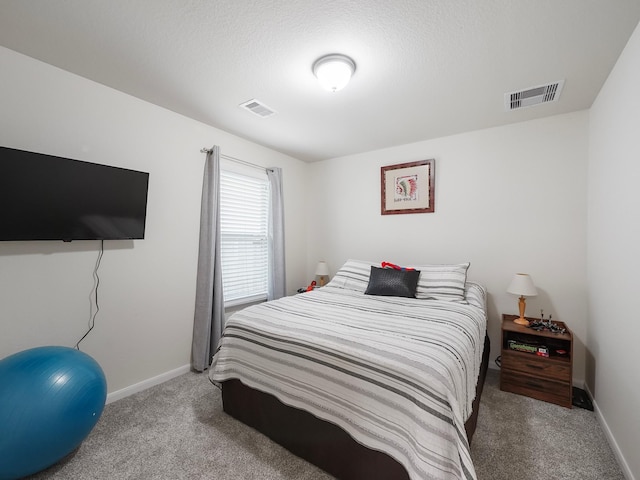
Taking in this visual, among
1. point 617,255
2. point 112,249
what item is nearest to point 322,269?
point 112,249

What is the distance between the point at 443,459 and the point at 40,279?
2.57 m

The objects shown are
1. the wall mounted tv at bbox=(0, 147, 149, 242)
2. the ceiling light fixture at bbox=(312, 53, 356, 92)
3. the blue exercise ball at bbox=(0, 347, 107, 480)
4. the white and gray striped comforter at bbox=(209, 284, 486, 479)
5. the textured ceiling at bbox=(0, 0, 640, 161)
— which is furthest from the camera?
the ceiling light fixture at bbox=(312, 53, 356, 92)

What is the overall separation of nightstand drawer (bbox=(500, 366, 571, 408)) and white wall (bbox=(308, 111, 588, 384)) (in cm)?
53

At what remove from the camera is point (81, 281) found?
2049 mm

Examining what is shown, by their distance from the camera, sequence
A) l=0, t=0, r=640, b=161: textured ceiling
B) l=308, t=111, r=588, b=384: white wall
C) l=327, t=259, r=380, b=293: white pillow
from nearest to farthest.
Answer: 1. l=0, t=0, r=640, b=161: textured ceiling
2. l=308, t=111, r=588, b=384: white wall
3. l=327, t=259, r=380, b=293: white pillow

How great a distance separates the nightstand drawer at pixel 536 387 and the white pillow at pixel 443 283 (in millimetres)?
728

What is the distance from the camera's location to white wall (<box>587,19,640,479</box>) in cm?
149

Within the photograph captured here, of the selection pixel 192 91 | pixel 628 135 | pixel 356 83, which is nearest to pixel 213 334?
pixel 192 91

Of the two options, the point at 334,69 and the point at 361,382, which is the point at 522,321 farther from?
the point at 334,69

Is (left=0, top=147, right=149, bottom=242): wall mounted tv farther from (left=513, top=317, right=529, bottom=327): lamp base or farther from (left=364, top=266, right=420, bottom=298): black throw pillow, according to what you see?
(left=513, top=317, right=529, bottom=327): lamp base

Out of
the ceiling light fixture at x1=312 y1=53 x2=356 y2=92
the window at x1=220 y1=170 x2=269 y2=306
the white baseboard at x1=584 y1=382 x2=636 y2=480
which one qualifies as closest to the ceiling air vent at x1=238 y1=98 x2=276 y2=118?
the ceiling light fixture at x1=312 y1=53 x2=356 y2=92

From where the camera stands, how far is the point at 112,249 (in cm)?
222

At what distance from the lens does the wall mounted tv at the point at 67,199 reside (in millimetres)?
1674

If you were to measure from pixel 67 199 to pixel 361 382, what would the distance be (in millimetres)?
2219
